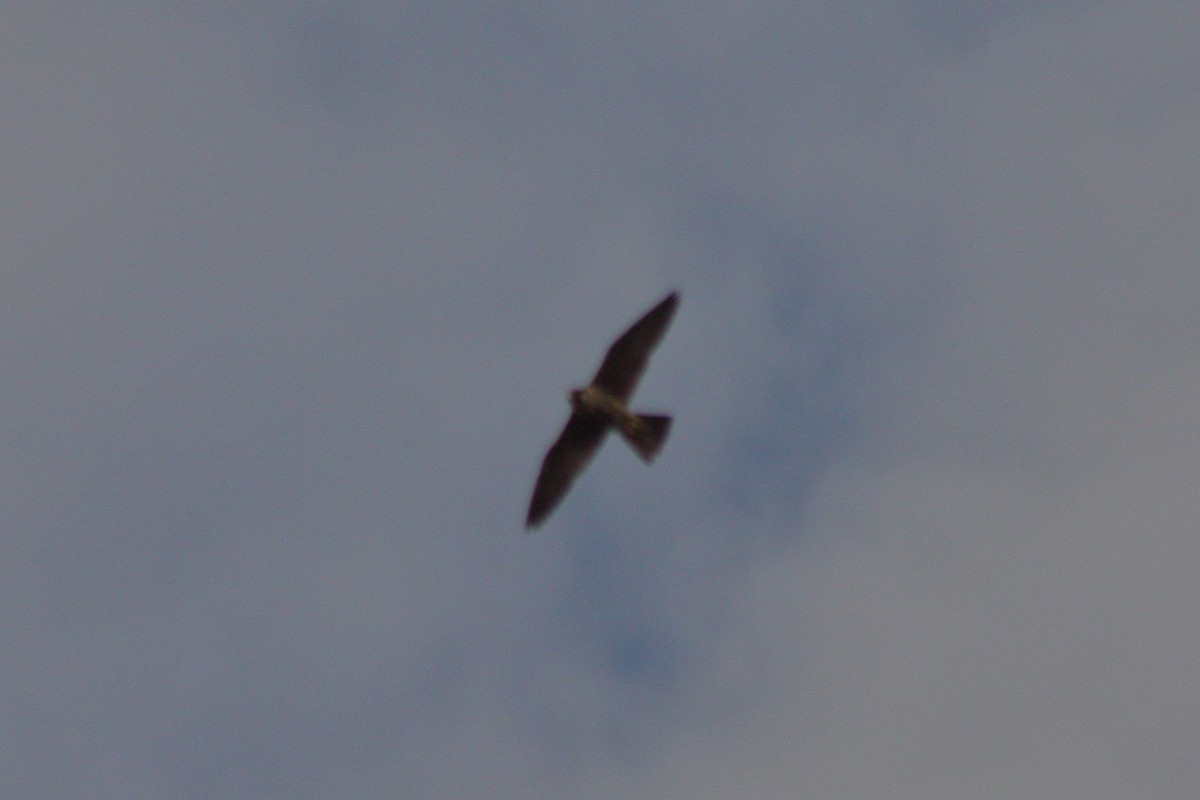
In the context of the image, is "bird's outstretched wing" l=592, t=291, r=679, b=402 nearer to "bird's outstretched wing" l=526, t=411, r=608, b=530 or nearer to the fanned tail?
the fanned tail

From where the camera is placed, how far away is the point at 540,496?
4069 cm

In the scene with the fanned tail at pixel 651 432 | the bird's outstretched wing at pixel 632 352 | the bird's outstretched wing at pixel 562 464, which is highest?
the bird's outstretched wing at pixel 632 352

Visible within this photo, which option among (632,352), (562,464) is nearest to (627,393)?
(632,352)

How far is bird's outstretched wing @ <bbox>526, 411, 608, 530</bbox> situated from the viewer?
131ft

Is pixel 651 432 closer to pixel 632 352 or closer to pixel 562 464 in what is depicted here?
pixel 632 352

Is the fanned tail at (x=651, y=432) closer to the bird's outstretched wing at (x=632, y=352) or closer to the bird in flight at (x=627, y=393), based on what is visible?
the bird in flight at (x=627, y=393)

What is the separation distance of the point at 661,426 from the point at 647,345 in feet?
5.18

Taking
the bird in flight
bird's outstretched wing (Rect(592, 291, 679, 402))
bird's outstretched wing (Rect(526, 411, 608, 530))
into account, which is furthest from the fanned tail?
bird's outstretched wing (Rect(526, 411, 608, 530))

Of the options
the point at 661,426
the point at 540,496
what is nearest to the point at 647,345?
the point at 661,426

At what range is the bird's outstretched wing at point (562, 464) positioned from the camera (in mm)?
40000

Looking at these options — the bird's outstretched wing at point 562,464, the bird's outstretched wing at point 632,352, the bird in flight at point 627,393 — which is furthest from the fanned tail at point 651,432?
the bird's outstretched wing at point 562,464

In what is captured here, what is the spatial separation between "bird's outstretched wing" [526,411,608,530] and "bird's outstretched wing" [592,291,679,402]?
4.05 ft

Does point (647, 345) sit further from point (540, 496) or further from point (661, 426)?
point (540, 496)

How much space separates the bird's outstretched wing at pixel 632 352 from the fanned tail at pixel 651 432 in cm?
62
